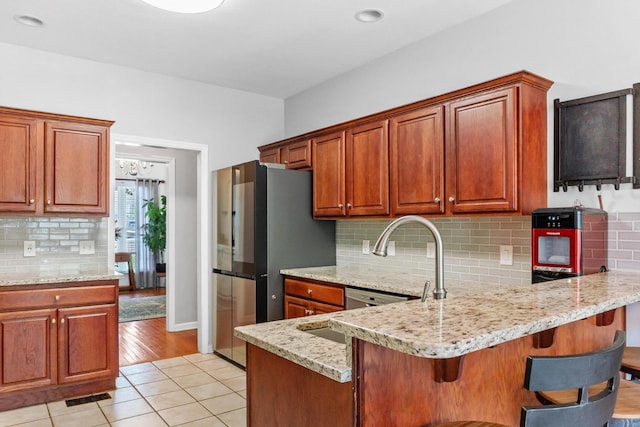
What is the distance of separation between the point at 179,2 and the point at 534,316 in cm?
244

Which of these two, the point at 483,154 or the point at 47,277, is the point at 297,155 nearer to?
the point at 483,154

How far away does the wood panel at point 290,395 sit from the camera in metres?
1.24

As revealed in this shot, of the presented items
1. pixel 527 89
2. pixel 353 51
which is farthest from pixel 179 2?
pixel 527 89

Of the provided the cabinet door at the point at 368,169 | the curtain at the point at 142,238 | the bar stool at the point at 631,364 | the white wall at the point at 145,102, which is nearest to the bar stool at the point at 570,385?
the bar stool at the point at 631,364

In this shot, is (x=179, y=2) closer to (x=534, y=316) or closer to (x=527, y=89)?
(x=527, y=89)

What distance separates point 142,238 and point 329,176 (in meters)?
5.92

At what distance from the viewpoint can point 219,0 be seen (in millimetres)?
2582

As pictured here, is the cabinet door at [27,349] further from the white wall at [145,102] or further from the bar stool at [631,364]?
the bar stool at [631,364]

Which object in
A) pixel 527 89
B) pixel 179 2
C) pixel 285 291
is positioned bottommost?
pixel 285 291

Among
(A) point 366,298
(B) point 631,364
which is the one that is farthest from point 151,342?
(B) point 631,364

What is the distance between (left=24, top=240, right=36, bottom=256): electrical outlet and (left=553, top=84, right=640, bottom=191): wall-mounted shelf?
Result: 3.84 m

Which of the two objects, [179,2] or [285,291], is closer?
[179,2]

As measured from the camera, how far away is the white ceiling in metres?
2.96

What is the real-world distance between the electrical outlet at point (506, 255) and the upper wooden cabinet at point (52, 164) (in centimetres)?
306
